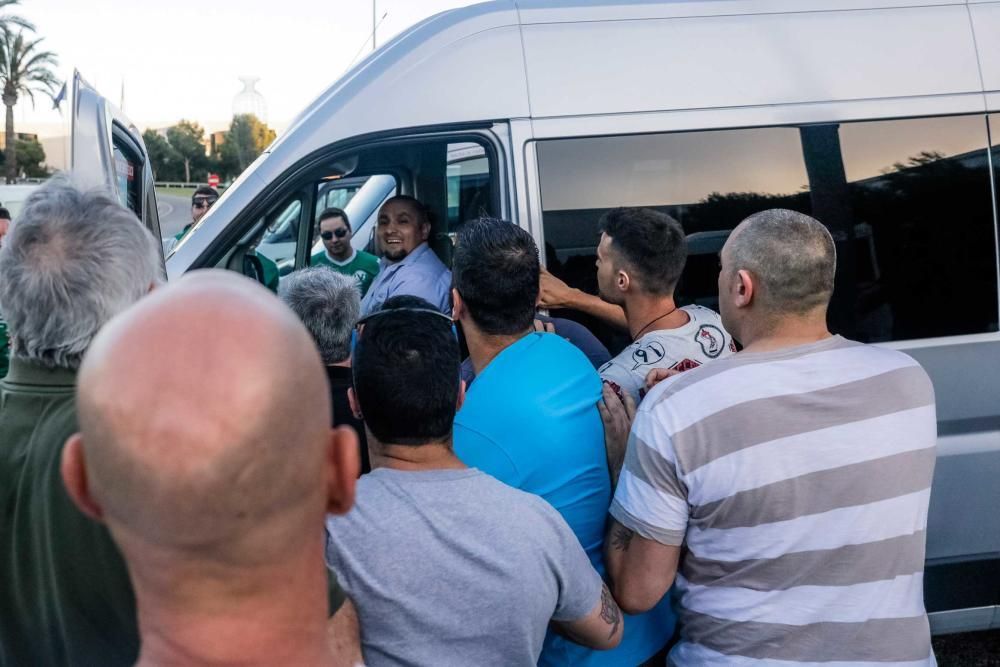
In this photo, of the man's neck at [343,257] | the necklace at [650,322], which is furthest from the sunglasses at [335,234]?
the necklace at [650,322]

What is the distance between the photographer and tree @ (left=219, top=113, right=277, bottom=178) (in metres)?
61.7

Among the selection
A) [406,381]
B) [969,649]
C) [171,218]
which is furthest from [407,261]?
[171,218]

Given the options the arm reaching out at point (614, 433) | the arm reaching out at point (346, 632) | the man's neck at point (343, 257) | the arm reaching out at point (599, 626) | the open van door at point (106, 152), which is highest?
the open van door at point (106, 152)

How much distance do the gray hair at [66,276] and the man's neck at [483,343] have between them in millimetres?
912

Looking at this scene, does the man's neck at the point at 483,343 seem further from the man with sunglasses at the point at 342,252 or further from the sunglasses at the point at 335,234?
the sunglasses at the point at 335,234

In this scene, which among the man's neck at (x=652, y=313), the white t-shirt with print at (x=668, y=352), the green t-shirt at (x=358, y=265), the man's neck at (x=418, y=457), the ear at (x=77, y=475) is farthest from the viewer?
the green t-shirt at (x=358, y=265)

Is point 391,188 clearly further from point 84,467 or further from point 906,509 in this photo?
point 84,467

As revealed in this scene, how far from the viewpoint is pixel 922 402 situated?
1.95 meters

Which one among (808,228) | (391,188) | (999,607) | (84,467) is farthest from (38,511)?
(391,188)

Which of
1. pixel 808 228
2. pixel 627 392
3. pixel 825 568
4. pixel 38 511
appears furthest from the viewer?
pixel 627 392

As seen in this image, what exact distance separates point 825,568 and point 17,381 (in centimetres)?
167

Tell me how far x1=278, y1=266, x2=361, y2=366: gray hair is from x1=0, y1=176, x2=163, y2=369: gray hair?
1085mm

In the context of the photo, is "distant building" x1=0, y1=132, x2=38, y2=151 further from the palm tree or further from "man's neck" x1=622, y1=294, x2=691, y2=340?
"man's neck" x1=622, y1=294, x2=691, y2=340

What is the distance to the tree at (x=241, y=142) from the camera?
61.7 meters
